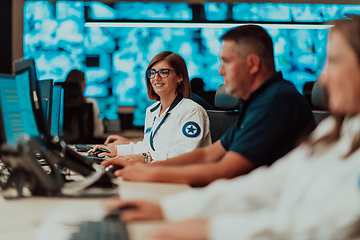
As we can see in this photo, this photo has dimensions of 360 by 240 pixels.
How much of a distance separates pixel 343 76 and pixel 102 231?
579mm

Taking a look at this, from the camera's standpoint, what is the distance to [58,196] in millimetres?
1099

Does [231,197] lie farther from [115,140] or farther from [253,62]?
[115,140]

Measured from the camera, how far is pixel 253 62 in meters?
1.48

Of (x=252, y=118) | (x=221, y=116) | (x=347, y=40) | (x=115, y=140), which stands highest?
(x=347, y=40)

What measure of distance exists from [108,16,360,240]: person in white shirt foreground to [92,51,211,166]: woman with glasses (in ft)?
3.53

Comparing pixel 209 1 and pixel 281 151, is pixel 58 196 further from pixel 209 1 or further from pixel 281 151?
pixel 209 1

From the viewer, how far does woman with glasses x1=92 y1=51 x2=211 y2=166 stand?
207cm

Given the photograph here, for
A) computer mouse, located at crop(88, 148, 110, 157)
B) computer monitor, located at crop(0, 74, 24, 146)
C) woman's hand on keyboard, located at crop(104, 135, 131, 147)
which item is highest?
computer monitor, located at crop(0, 74, 24, 146)

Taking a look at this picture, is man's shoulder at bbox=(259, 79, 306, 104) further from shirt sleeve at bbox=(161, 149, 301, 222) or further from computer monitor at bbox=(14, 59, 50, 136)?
computer monitor at bbox=(14, 59, 50, 136)

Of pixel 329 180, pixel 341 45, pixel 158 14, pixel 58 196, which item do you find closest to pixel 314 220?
pixel 329 180

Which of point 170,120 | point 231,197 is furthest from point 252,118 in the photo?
point 170,120

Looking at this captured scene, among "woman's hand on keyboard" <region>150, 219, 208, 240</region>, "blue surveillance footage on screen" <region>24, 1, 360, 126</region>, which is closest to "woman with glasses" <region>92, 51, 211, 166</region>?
"woman's hand on keyboard" <region>150, 219, 208, 240</region>

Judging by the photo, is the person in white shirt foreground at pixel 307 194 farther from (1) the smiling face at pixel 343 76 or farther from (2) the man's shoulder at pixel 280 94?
(2) the man's shoulder at pixel 280 94

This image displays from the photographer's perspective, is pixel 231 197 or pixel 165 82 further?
pixel 165 82
